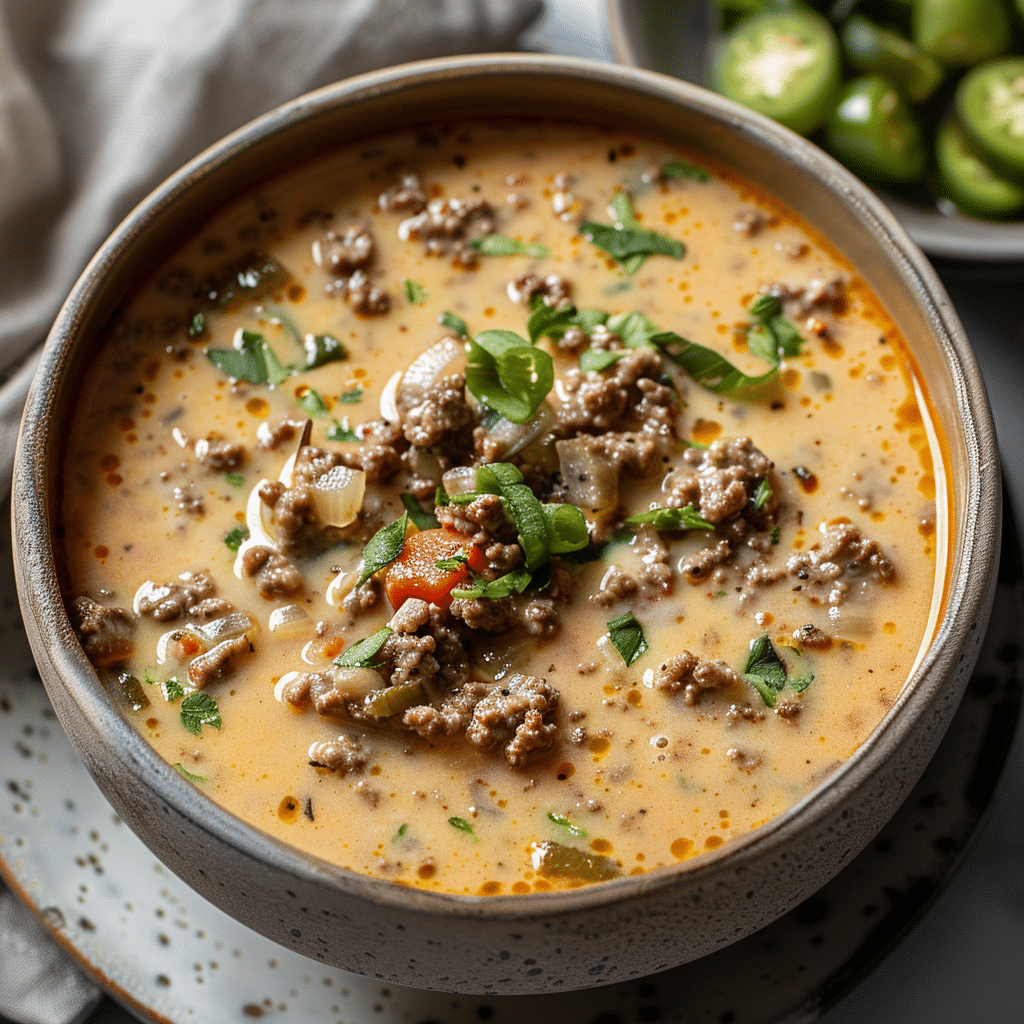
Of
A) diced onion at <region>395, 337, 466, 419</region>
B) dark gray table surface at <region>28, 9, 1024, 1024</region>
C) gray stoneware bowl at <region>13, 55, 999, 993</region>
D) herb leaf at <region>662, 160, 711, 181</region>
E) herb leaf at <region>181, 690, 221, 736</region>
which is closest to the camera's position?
gray stoneware bowl at <region>13, 55, 999, 993</region>

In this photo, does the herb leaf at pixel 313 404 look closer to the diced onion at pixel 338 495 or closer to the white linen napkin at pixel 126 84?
the diced onion at pixel 338 495

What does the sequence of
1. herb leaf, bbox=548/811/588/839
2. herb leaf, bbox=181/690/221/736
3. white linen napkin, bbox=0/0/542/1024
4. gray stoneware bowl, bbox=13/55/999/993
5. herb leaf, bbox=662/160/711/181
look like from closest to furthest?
gray stoneware bowl, bbox=13/55/999/993 → herb leaf, bbox=548/811/588/839 → herb leaf, bbox=181/690/221/736 → herb leaf, bbox=662/160/711/181 → white linen napkin, bbox=0/0/542/1024

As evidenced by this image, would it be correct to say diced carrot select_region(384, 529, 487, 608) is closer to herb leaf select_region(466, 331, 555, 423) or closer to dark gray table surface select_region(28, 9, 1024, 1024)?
herb leaf select_region(466, 331, 555, 423)

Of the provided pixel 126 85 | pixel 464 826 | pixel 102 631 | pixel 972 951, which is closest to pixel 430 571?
pixel 464 826

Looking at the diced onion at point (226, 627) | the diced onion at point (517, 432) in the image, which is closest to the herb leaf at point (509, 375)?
the diced onion at point (517, 432)

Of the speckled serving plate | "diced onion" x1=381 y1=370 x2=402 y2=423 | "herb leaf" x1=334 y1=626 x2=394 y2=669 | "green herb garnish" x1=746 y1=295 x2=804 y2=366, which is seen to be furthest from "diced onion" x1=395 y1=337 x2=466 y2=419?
the speckled serving plate

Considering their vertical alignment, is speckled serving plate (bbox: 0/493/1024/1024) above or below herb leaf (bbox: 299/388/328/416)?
below

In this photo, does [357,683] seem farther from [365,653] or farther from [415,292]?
[415,292]
